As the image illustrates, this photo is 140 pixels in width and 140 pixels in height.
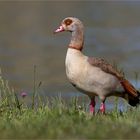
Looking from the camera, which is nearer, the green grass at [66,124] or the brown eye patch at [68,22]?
the green grass at [66,124]

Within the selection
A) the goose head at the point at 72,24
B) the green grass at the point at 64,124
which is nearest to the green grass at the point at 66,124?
the green grass at the point at 64,124

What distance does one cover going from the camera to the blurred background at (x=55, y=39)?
20.4 m

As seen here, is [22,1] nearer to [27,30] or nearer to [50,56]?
[27,30]

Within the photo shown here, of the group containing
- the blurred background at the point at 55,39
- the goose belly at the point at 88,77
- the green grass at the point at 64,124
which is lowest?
the blurred background at the point at 55,39

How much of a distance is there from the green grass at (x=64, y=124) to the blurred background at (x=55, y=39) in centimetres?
393

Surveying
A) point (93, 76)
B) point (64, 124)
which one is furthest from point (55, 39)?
point (64, 124)

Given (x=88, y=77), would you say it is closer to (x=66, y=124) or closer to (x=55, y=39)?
(x=66, y=124)

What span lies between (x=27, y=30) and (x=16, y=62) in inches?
295

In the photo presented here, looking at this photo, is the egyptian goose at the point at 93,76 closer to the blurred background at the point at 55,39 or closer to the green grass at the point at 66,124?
the green grass at the point at 66,124

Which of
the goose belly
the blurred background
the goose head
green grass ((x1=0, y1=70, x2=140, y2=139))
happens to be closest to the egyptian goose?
the goose belly

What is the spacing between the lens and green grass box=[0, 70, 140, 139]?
26.0ft

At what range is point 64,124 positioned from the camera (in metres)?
8.49

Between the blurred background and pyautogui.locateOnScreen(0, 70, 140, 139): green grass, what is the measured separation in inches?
155

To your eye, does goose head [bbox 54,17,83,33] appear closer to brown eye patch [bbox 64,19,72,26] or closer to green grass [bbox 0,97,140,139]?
brown eye patch [bbox 64,19,72,26]
